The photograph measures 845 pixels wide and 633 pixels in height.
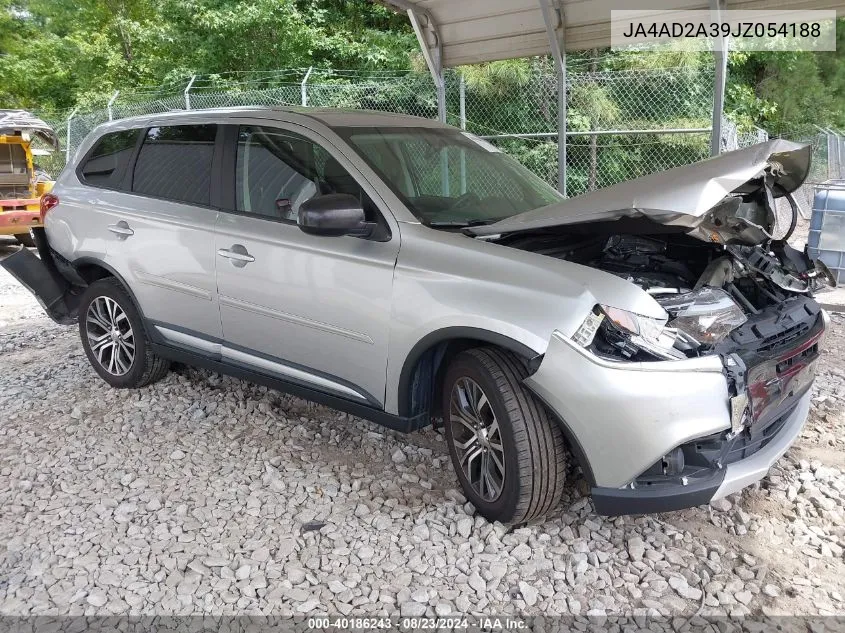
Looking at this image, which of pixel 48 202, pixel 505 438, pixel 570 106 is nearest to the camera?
pixel 505 438

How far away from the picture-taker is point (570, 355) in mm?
2760

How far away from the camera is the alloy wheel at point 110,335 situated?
500 cm

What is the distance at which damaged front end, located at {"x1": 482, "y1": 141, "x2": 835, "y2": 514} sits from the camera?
2.77 m

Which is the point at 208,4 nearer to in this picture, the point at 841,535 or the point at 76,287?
the point at 76,287

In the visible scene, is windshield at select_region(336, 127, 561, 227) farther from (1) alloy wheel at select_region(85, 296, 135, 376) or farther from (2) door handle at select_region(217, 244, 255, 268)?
(1) alloy wheel at select_region(85, 296, 135, 376)

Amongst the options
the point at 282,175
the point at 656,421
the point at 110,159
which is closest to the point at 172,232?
the point at 282,175

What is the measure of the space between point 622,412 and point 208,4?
1976cm

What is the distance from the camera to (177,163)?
178 inches

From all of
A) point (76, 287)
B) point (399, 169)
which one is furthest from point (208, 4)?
point (399, 169)

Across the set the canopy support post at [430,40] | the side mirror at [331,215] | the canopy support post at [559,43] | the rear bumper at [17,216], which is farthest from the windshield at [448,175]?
the rear bumper at [17,216]

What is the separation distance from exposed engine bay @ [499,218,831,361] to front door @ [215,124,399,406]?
0.73m

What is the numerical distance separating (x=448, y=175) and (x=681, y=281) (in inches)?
57.0

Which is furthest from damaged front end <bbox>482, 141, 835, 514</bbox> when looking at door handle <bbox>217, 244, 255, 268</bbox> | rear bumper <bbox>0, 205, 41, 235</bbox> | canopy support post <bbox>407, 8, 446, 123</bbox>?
rear bumper <bbox>0, 205, 41, 235</bbox>

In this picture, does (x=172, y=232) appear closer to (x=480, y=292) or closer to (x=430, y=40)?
(x=480, y=292)
